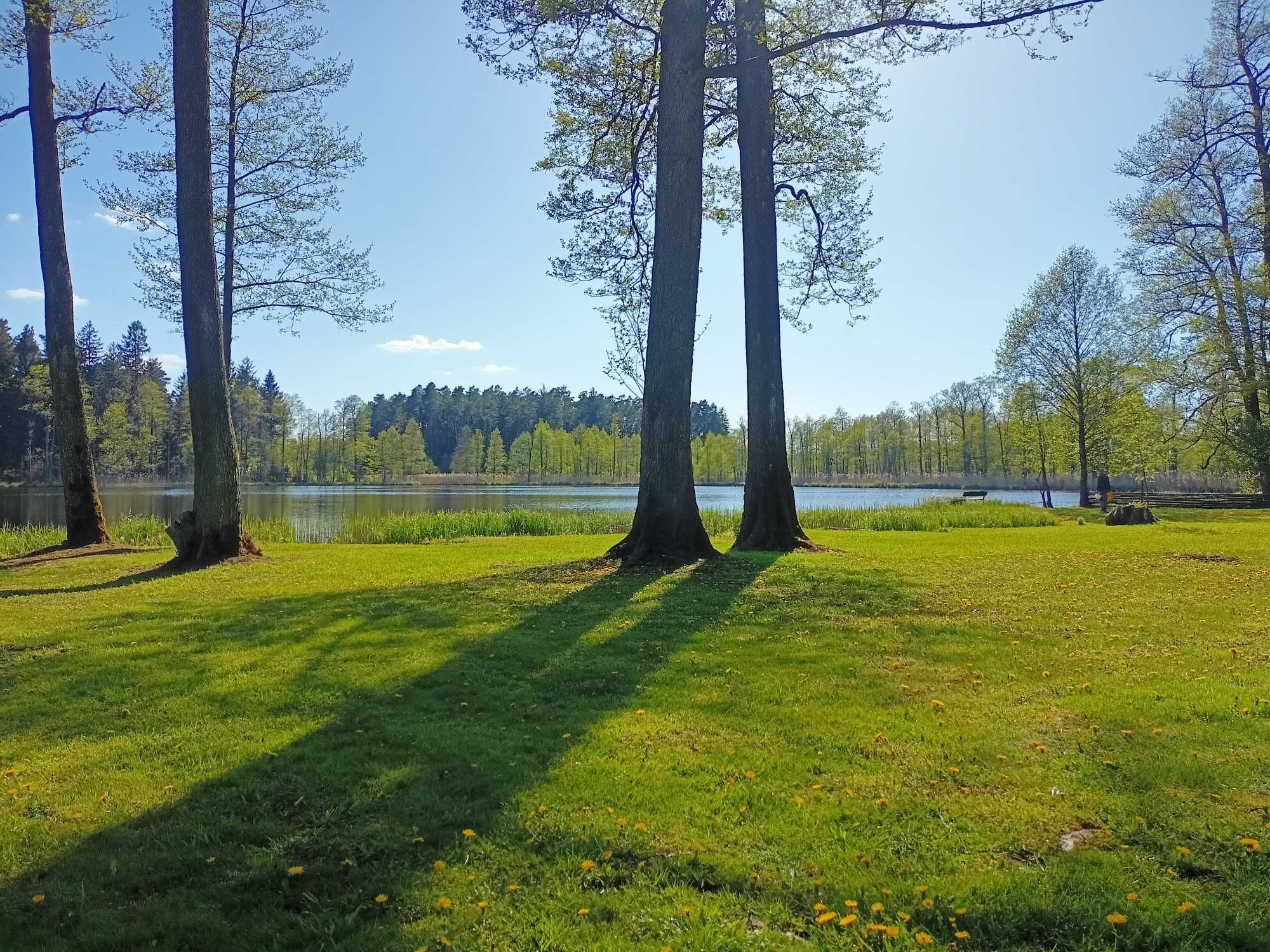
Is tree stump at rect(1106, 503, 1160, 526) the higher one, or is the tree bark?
the tree bark

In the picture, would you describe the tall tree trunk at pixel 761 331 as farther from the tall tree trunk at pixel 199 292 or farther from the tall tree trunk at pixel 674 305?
the tall tree trunk at pixel 199 292

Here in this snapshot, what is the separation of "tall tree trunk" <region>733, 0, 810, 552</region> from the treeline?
1993 inches

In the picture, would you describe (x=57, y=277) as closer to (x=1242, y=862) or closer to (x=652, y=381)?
(x=652, y=381)

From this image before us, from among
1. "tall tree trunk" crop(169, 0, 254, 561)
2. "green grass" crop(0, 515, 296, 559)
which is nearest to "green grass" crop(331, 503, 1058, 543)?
"green grass" crop(0, 515, 296, 559)

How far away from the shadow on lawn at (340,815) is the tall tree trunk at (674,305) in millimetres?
3732

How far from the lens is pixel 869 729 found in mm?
3980

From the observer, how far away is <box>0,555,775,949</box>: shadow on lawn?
2.39 metres

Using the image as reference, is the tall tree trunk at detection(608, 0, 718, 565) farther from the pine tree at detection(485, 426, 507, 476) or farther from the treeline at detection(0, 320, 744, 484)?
the pine tree at detection(485, 426, 507, 476)

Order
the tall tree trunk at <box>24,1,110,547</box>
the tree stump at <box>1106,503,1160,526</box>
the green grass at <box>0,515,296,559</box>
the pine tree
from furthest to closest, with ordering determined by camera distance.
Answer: the pine tree, the tree stump at <box>1106,503,1160,526</box>, the green grass at <box>0,515,296,559</box>, the tall tree trunk at <box>24,1,110,547</box>

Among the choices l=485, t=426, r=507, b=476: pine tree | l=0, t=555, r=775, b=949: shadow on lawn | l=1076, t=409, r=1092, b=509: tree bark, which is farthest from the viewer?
l=485, t=426, r=507, b=476: pine tree

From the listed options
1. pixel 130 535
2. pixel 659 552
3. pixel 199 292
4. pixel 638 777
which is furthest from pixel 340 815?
pixel 130 535

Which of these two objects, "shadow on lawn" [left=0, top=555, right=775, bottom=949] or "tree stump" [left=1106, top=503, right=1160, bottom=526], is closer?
"shadow on lawn" [left=0, top=555, right=775, bottom=949]

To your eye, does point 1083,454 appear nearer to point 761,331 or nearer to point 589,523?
point 589,523

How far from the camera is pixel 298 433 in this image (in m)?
82.6
